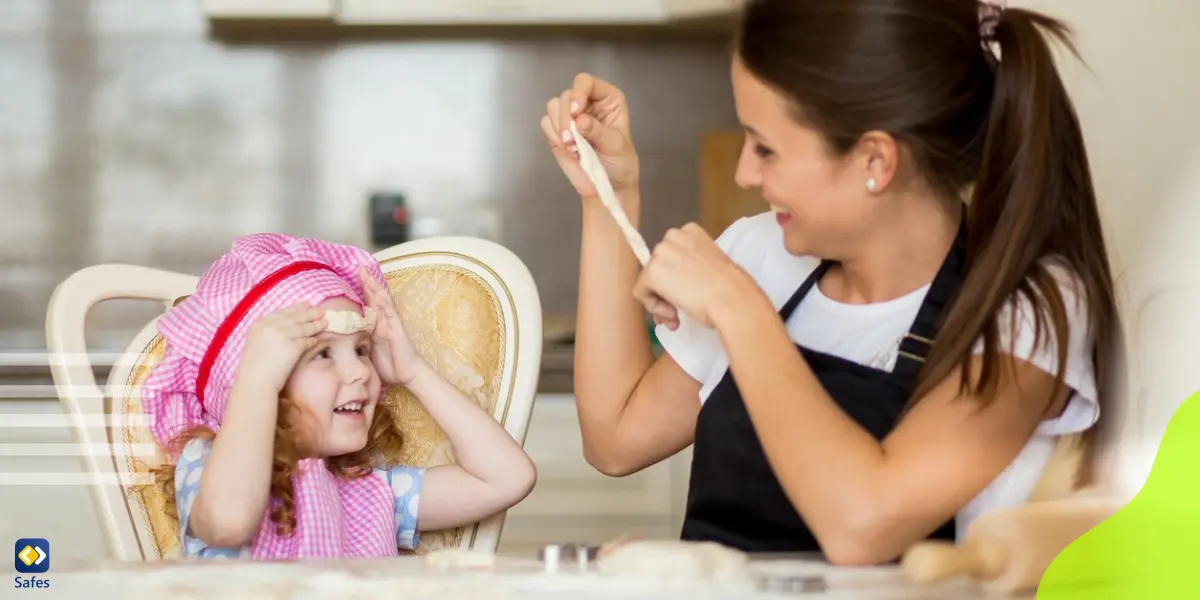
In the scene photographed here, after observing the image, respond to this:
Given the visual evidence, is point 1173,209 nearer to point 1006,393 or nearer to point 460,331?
point 1006,393

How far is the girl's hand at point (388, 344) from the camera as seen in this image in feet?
2.68

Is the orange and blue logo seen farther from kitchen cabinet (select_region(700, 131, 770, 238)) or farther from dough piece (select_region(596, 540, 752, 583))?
kitchen cabinet (select_region(700, 131, 770, 238))

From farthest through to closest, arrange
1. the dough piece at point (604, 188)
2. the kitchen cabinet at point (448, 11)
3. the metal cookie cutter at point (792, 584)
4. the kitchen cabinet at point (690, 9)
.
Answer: the kitchen cabinet at point (448, 11) < the kitchen cabinet at point (690, 9) < the dough piece at point (604, 188) < the metal cookie cutter at point (792, 584)

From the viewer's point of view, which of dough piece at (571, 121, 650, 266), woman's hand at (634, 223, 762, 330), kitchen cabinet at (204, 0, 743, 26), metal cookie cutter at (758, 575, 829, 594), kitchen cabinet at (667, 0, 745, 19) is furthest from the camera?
kitchen cabinet at (204, 0, 743, 26)

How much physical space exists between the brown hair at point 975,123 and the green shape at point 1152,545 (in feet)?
0.12

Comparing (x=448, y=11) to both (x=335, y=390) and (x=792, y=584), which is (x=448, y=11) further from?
(x=792, y=584)

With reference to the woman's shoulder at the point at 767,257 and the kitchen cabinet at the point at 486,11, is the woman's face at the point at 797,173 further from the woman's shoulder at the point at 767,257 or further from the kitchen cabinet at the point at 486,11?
the kitchen cabinet at the point at 486,11

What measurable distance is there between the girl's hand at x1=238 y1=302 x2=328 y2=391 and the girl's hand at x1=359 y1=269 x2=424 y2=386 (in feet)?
0.21

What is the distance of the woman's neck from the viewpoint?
718 mm

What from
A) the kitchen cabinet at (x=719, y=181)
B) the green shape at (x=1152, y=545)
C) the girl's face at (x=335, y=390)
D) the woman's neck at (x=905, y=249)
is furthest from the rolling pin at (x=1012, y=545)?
the kitchen cabinet at (x=719, y=181)

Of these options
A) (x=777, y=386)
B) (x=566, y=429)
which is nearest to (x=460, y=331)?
Result: (x=777, y=386)

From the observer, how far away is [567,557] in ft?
1.97

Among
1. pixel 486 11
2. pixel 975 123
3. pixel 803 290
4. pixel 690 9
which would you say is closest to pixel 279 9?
pixel 486 11

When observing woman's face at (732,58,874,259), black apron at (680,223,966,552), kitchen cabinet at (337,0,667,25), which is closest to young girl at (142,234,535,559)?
black apron at (680,223,966,552)
